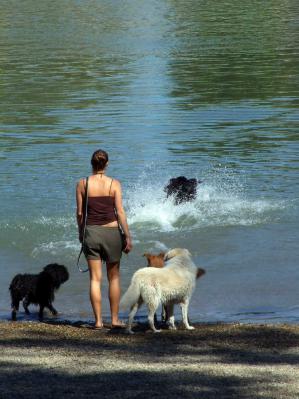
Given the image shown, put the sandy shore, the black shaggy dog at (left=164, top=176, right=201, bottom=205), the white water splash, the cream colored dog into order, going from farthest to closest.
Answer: the black shaggy dog at (left=164, top=176, right=201, bottom=205) < the white water splash < the cream colored dog < the sandy shore

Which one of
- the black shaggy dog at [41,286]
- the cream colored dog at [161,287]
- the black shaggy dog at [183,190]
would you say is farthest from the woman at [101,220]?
the black shaggy dog at [183,190]

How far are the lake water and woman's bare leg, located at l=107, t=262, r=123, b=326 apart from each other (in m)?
1.47

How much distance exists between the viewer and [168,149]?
71.7ft

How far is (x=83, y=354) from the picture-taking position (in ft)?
29.0

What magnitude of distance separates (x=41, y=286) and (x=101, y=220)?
5.63 ft

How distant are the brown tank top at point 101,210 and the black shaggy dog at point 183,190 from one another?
6.34 meters

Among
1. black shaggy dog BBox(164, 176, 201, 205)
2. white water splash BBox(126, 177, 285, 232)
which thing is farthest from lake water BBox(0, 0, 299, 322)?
black shaggy dog BBox(164, 176, 201, 205)

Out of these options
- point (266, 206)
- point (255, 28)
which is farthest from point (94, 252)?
point (255, 28)

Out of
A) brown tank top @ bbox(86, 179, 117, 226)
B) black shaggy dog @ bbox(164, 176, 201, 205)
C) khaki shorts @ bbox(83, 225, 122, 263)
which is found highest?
black shaggy dog @ bbox(164, 176, 201, 205)

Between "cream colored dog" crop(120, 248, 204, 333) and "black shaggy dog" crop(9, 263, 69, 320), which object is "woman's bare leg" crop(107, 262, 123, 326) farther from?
"black shaggy dog" crop(9, 263, 69, 320)

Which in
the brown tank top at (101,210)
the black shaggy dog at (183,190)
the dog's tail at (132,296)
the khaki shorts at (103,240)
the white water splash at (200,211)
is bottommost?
the dog's tail at (132,296)

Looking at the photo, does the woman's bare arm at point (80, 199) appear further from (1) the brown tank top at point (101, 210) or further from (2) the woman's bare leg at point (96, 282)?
(2) the woman's bare leg at point (96, 282)

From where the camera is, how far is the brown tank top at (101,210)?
1002 cm

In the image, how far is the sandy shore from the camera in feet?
24.5
